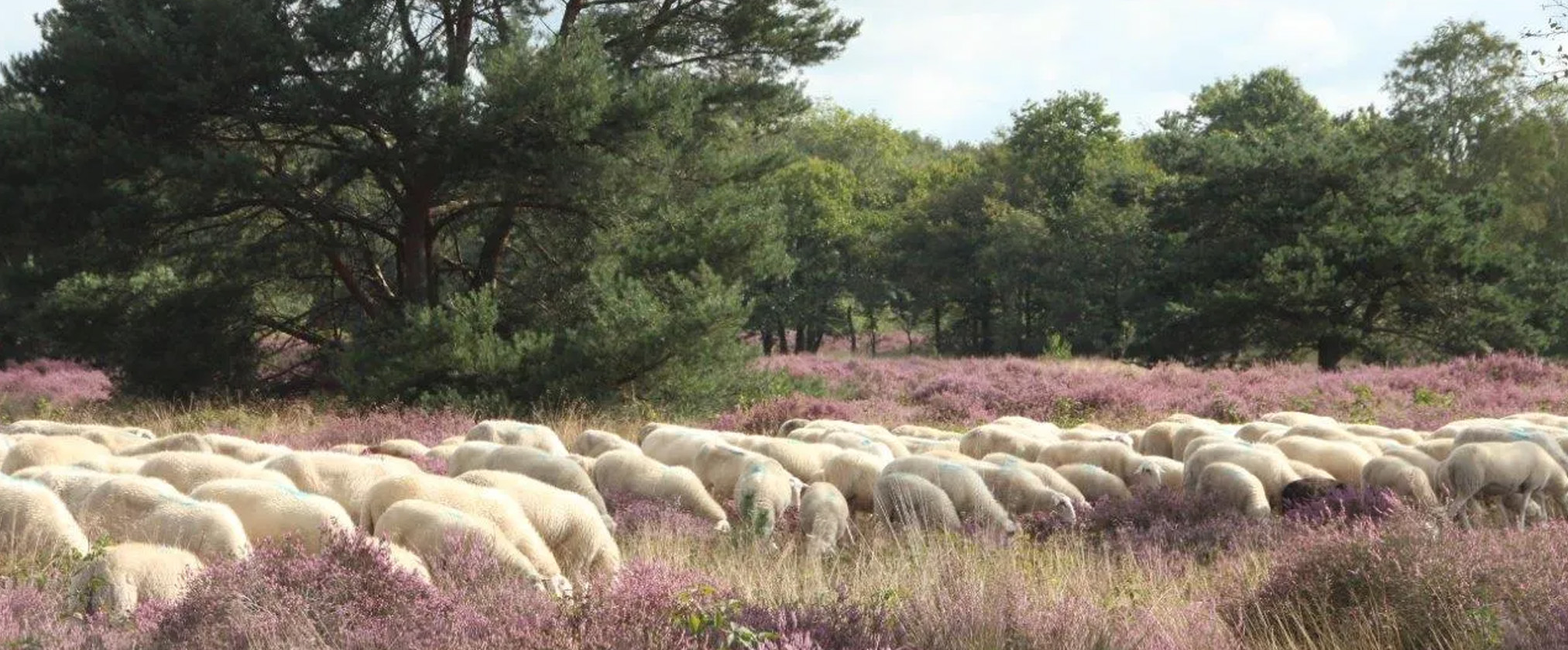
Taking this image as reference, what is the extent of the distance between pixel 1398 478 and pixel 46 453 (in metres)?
9.04

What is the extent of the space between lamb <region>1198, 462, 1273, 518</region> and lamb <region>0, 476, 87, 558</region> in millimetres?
6917

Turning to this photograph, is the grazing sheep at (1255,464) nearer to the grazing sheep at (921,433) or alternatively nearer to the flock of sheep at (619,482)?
the flock of sheep at (619,482)

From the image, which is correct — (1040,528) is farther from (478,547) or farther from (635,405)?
(635,405)

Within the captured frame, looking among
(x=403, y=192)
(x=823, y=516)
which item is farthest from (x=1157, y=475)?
(x=403, y=192)

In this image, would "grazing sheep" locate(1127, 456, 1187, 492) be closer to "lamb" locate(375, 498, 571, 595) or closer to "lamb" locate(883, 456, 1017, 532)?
"lamb" locate(883, 456, 1017, 532)

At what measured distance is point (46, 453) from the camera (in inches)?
357

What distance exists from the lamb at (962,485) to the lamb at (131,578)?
4628 millimetres

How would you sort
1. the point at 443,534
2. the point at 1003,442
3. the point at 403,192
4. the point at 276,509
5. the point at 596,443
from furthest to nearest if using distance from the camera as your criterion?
the point at 403,192
the point at 1003,442
the point at 596,443
the point at 276,509
the point at 443,534

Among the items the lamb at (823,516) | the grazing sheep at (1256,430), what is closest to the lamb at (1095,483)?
the lamb at (823,516)

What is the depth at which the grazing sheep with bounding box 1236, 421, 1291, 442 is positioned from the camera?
41.2 feet

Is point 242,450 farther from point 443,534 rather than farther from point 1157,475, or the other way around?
point 1157,475

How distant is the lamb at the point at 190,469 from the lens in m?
7.98

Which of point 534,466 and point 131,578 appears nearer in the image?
point 131,578

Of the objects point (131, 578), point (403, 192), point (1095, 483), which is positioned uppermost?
point (403, 192)
